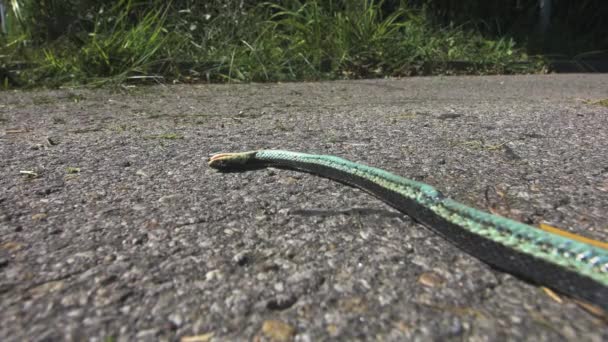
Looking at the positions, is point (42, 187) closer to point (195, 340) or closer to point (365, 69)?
point (195, 340)

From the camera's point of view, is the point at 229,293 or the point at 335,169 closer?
the point at 229,293

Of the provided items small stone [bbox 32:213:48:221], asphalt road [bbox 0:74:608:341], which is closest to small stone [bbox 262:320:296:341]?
asphalt road [bbox 0:74:608:341]

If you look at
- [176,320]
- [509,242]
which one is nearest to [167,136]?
[176,320]

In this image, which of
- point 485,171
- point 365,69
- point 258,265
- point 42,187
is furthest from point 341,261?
point 365,69

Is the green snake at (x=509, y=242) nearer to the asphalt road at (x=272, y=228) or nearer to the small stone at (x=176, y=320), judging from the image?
the asphalt road at (x=272, y=228)

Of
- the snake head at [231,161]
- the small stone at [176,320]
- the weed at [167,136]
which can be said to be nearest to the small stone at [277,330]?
the small stone at [176,320]

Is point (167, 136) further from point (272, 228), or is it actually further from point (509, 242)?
point (509, 242)
